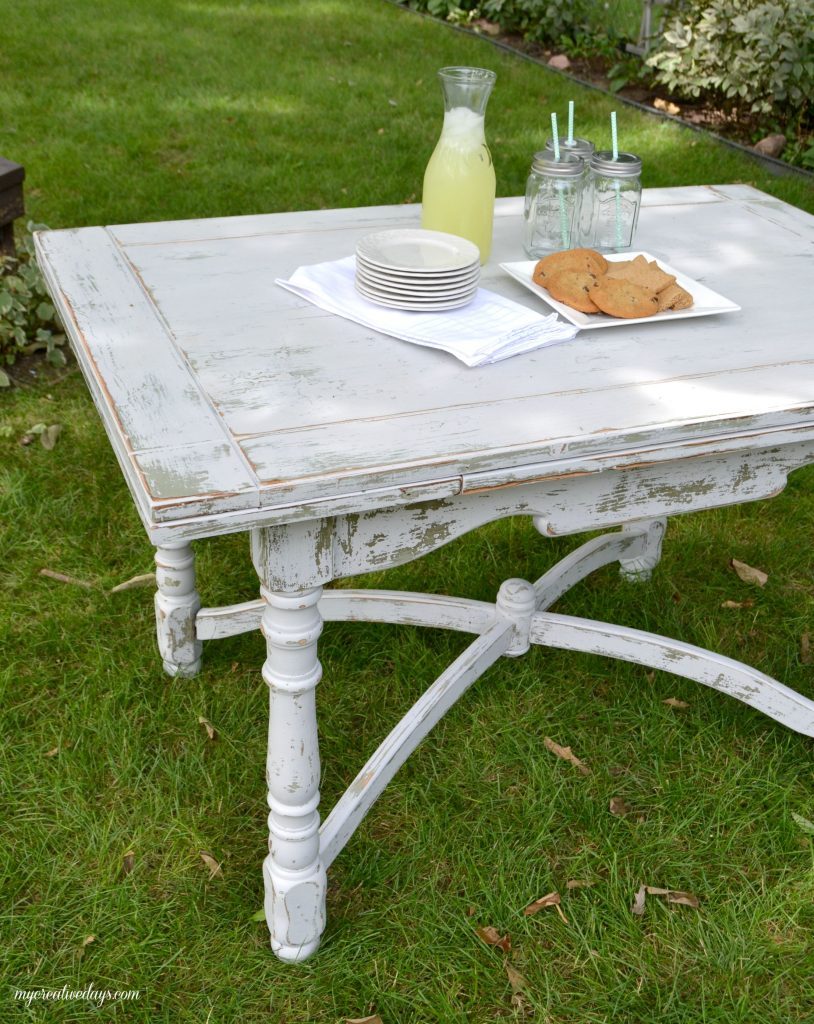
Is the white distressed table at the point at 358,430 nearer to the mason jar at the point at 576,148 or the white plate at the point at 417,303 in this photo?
the white plate at the point at 417,303

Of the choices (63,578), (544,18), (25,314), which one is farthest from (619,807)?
(544,18)

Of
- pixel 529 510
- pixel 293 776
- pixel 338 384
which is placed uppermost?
pixel 338 384

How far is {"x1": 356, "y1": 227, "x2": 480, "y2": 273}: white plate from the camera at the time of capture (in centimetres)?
168

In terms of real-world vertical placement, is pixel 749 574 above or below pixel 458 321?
below

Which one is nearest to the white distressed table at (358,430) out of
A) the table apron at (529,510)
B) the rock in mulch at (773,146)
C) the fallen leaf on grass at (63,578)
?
the table apron at (529,510)

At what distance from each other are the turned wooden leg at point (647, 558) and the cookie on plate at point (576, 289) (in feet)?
2.64

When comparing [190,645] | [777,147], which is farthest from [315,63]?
[190,645]

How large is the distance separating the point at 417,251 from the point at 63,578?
116 centimetres

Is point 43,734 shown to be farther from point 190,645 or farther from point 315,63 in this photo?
point 315,63

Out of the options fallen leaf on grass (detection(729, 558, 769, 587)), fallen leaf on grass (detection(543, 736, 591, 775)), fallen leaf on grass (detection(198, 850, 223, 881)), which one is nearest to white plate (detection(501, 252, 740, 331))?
fallen leaf on grass (detection(543, 736, 591, 775))

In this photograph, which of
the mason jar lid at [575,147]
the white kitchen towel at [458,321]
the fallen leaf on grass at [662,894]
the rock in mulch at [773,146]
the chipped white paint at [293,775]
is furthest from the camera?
the rock in mulch at [773,146]

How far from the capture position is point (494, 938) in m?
1.72

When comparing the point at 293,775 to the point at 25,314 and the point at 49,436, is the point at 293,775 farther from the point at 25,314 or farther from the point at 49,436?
the point at 25,314

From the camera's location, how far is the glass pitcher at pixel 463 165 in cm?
179
